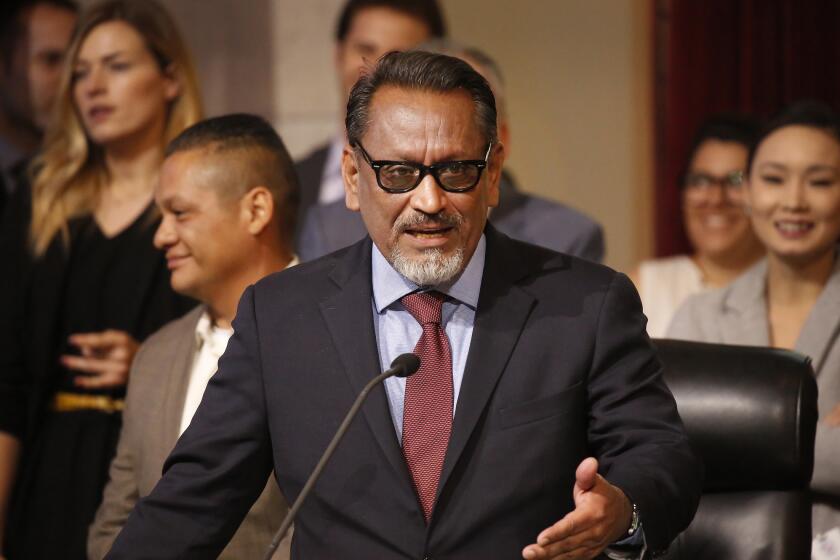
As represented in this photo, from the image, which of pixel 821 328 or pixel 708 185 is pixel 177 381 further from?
pixel 708 185

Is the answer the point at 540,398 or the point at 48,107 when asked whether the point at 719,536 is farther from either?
the point at 48,107

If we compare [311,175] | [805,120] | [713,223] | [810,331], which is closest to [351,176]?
[810,331]

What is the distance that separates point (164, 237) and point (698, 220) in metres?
2.04

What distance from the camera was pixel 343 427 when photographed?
1.77 meters

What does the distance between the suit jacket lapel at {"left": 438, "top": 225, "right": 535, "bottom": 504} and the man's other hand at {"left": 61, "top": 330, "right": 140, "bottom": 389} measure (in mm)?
1086

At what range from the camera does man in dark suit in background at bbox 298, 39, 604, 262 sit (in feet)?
10.6

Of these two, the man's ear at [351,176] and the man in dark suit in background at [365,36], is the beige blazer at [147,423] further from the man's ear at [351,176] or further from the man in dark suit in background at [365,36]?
the man in dark suit in background at [365,36]

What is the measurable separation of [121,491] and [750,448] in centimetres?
117

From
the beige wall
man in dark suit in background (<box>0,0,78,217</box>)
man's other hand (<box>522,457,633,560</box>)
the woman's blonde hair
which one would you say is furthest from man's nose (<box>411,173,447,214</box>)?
the beige wall

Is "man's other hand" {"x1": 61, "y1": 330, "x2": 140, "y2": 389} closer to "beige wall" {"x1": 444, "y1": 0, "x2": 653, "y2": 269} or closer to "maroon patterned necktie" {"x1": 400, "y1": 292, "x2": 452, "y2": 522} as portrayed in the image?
"maroon patterned necktie" {"x1": 400, "y1": 292, "x2": 452, "y2": 522}

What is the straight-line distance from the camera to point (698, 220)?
4.16 meters

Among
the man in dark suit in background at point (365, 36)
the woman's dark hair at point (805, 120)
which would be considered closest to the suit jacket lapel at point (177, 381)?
the man in dark suit in background at point (365, 36)

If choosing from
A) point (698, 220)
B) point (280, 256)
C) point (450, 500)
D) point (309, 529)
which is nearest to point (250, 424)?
point (309, 529)

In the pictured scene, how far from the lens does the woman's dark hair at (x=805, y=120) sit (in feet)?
10.9
